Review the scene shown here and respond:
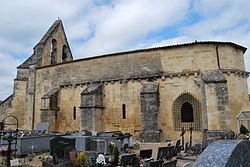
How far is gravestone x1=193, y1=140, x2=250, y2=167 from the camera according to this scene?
218 cm

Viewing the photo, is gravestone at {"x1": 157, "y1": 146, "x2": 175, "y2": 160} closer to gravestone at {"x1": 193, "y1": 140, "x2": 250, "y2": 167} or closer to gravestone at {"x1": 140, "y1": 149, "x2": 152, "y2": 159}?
gravestone at {"x1": 140, "y1": 149, "x2": 152, "y2": 159}

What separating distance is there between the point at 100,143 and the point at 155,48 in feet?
25.2

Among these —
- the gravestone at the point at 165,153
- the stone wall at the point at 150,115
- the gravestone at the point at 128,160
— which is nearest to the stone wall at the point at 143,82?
the stone wall at the point at 150,115

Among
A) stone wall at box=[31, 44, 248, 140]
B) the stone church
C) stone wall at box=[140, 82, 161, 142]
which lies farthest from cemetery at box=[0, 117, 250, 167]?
stone wall at box=[31, 44, 248, 140]

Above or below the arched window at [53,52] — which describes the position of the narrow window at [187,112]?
below

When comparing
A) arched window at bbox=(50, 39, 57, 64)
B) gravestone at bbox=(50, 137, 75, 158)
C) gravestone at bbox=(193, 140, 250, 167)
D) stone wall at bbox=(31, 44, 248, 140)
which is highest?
arched window at bbox=(50, 39, 57, 64)

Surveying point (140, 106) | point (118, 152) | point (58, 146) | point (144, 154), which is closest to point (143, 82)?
point (140, 106)

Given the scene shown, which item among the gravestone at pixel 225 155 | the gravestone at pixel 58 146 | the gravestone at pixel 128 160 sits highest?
the gravestone at pixel 225 155

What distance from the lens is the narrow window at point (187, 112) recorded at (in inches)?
535

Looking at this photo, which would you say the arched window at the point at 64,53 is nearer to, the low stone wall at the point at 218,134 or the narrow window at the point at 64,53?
the narrow window at the point at 64,53

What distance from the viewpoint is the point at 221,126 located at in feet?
38.0

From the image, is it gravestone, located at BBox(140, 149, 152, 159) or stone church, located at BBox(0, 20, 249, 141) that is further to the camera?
stone church, located at BBox(0, 20, 249, 141)

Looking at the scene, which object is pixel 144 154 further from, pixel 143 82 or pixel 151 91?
pixel 143 82

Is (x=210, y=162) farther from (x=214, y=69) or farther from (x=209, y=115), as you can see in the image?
(x=214, y=69)
